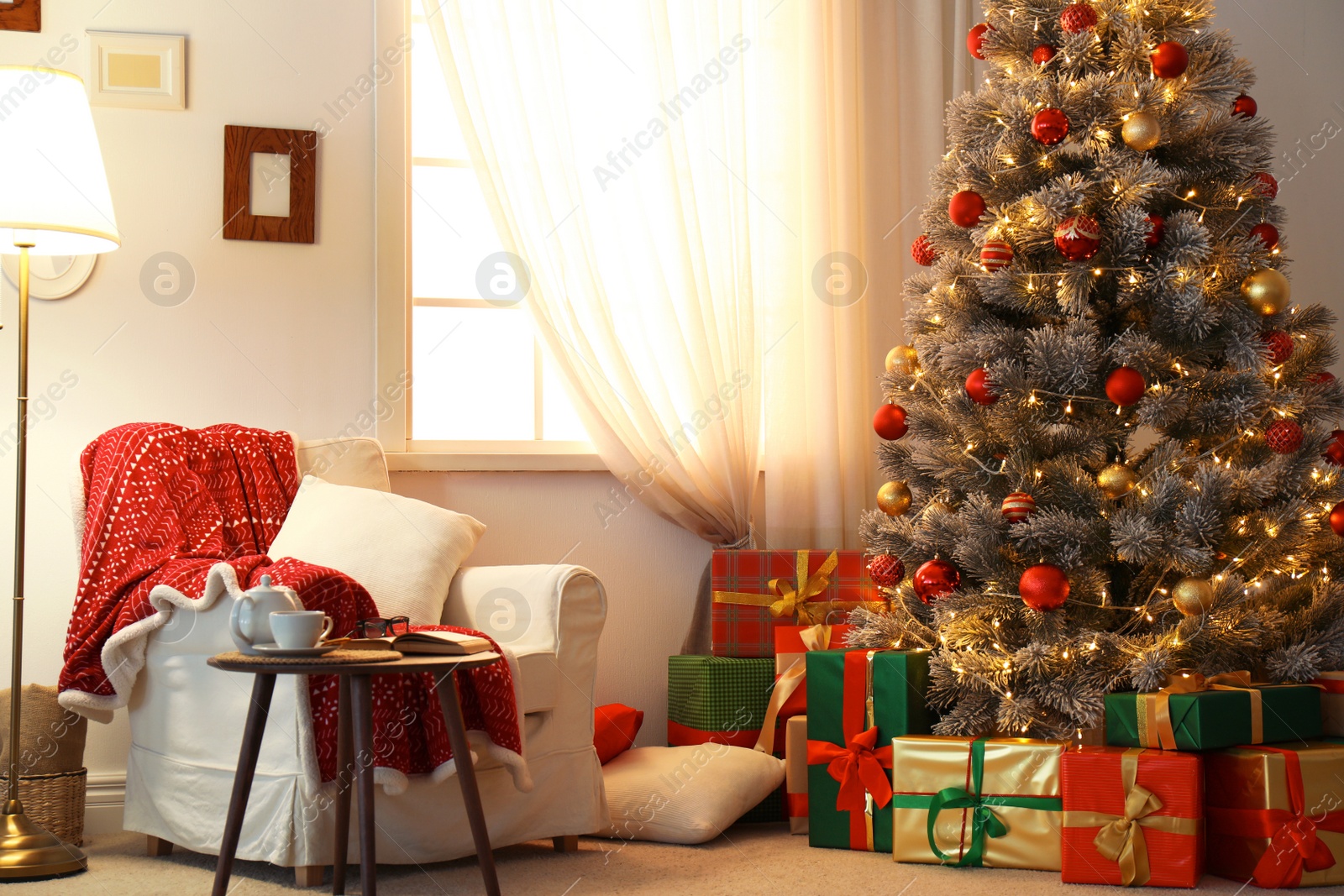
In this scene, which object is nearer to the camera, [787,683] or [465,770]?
[465,770]

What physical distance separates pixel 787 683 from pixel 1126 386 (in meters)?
0.99

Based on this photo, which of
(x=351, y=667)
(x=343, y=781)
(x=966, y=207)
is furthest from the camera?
(x=966, y=207)

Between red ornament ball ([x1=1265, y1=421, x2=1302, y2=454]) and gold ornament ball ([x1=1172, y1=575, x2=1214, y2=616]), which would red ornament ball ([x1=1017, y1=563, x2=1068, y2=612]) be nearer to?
gold ornament ball ([x1=1172, y1=575, x2=1214, y2=616])

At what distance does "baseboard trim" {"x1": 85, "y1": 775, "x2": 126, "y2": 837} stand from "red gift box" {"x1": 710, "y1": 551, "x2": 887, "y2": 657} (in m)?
1.41

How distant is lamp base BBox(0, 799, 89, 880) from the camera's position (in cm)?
199

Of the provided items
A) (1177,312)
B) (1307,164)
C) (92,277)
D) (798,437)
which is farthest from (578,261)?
(1307,164)

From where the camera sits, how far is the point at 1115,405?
2129mm

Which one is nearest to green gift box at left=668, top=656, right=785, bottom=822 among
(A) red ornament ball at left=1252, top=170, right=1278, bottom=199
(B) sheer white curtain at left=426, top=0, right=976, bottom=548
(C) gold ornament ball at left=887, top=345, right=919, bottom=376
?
(B) sheer white curtain at left=426, top=0, right=976, bottom=548

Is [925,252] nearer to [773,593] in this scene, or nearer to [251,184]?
[773,593]

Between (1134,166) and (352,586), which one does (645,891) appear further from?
(1134,166)

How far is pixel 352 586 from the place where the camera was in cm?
191

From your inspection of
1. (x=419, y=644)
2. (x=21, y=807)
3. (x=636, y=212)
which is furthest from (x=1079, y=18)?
(x=21, y=807)

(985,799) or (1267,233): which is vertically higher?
(1267,233)

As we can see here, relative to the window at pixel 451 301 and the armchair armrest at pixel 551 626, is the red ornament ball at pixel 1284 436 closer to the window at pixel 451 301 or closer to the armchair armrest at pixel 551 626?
the armchair armrest at pixel 551 626
